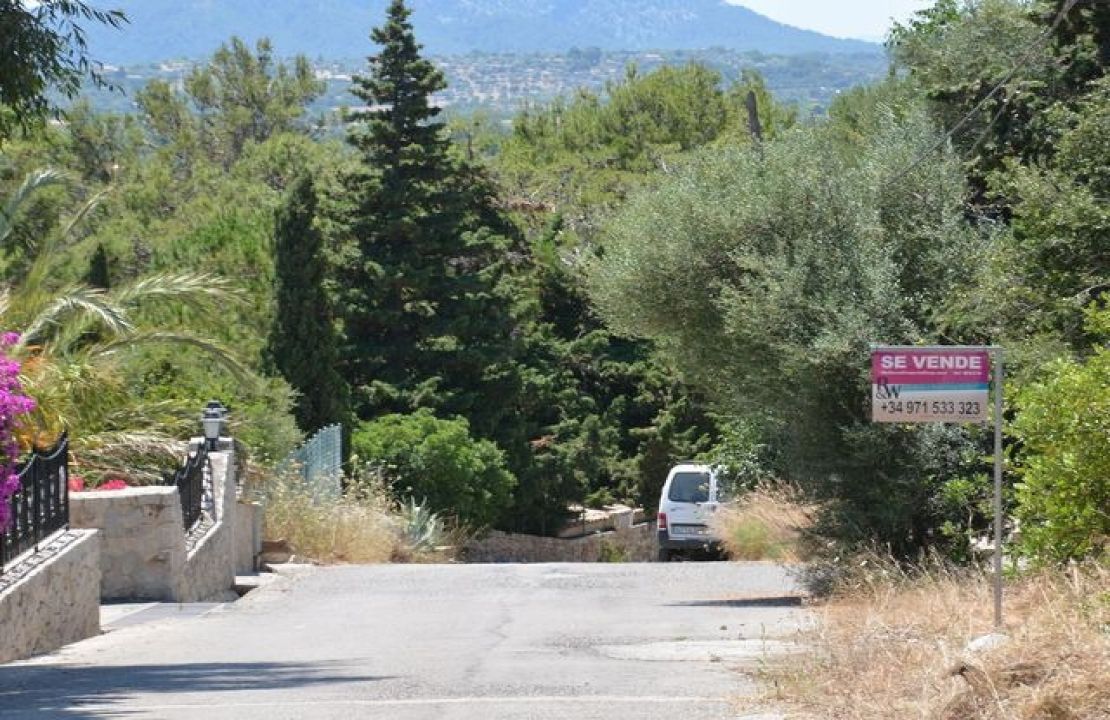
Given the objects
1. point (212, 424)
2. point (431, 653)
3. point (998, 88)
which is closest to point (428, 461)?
point (212, 424)

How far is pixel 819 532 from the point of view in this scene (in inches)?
826

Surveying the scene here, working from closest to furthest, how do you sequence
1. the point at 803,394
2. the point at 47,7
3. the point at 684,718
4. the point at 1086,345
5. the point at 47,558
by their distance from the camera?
the point at 684,718 < the point at 47,7 < the point at 47,558 < the point at 1086,345 < the point at 803,394

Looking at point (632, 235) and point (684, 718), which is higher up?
point (632, 235)

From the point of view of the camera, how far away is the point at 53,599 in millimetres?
16562

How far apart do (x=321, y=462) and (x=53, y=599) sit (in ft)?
50.9

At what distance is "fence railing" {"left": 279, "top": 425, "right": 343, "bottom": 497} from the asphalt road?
5519 millimetres

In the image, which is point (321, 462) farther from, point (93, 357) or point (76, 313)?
point (93, 357)

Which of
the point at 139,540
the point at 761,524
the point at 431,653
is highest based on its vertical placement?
the point at 431,653

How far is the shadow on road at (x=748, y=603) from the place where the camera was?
20.5 m

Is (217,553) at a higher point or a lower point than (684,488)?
higher

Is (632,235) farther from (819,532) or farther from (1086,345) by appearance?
(1086,345)

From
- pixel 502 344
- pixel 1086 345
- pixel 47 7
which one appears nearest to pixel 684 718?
pixel 47 7

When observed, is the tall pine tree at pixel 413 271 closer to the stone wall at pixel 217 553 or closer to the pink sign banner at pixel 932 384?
the stone wall at pixel 217 553

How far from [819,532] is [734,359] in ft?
→ 6.63
